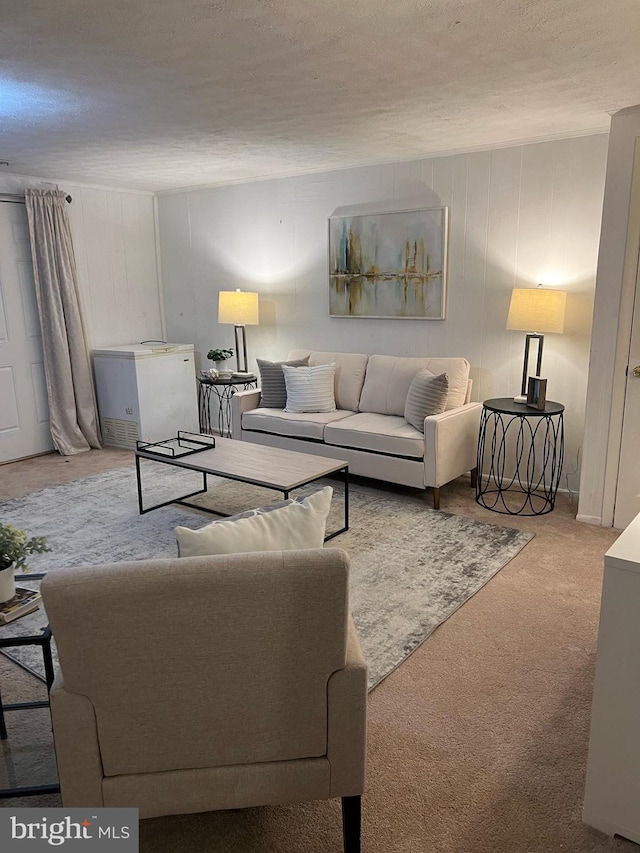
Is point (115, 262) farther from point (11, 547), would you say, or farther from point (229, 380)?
point (11, 547)

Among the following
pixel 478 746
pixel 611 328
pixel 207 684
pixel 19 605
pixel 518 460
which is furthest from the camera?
pixel 518 460

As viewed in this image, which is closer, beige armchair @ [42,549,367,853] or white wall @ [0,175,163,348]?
beige armchair @ [42,549,367,853]

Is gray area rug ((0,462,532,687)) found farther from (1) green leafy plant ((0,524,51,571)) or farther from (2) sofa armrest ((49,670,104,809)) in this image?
(2) sofa armrest ((49,670,104,809))

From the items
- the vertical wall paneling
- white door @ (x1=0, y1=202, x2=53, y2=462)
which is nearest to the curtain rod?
white door @ (x1=0, y1=202, x2=53, y2=462)

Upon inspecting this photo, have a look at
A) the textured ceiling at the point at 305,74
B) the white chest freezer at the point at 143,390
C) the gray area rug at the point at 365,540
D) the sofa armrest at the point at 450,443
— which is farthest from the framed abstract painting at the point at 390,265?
the white chest freezer at the point at 143,390

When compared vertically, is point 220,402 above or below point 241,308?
below

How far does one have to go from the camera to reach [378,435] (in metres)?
4.11

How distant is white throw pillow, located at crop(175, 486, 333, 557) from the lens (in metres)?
1.54

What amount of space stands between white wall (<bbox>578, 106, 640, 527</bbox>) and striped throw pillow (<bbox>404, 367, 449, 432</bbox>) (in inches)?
34.2

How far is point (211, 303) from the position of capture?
19.5 ft

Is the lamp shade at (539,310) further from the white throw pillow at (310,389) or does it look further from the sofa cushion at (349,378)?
the white throw pillow at (310,389)

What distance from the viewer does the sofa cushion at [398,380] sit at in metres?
4.29

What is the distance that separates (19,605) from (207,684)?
0.80m

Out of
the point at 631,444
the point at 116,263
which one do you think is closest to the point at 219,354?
the point at 116,263
